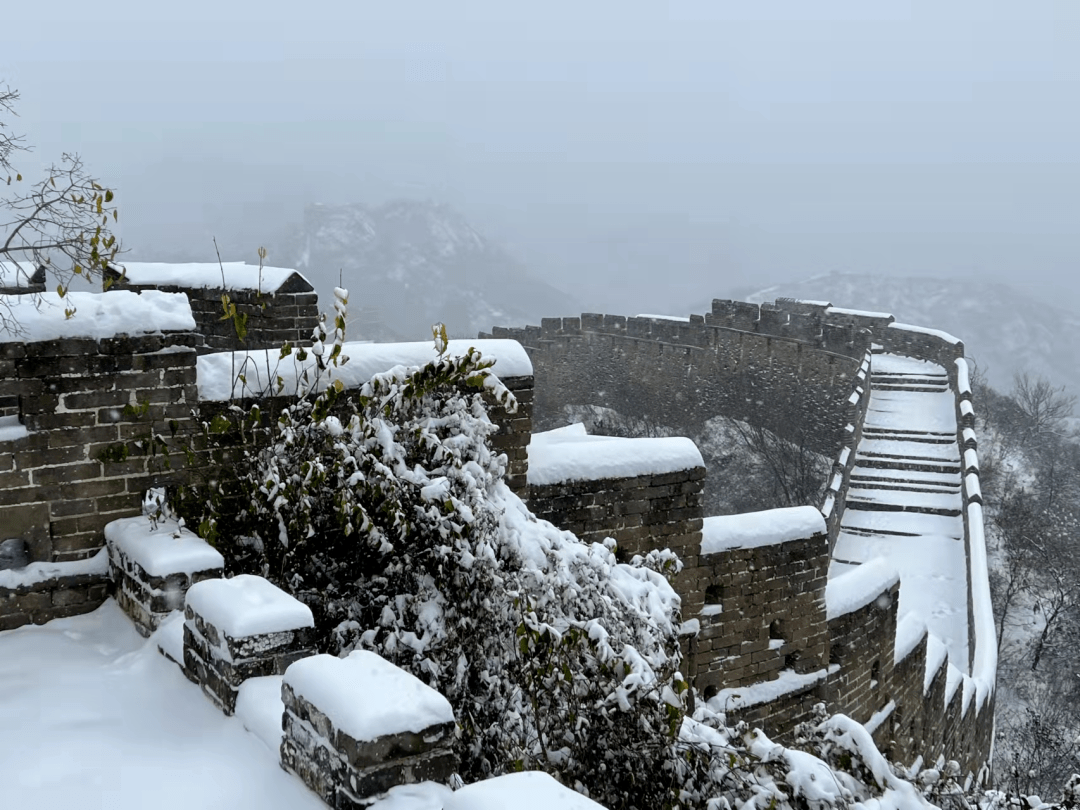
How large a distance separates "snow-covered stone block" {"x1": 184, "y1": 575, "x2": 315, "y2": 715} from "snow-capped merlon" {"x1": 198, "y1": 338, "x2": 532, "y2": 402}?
1452 mm

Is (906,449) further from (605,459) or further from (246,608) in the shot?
(246,608)

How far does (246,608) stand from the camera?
3855 millimetres

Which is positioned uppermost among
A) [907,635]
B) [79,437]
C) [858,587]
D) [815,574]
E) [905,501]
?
[79,437]

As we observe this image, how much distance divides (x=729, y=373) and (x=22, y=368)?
28.2m

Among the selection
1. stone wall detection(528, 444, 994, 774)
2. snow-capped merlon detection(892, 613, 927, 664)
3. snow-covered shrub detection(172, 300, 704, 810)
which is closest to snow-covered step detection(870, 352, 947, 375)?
snow-capped merlon detection(892, 613, 927, 664)

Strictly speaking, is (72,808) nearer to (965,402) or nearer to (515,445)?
(515,445)

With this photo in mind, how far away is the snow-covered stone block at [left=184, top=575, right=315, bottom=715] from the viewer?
3748 millimetres

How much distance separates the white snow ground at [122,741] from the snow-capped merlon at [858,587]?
6.25m

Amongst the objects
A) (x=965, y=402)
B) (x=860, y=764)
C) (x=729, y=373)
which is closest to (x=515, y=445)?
(x=860, y=764)

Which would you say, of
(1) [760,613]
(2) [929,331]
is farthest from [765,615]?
(2) [929,331]

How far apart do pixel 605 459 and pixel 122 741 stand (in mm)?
4120

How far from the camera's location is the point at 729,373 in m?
31.5

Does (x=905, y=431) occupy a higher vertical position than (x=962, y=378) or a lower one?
lower

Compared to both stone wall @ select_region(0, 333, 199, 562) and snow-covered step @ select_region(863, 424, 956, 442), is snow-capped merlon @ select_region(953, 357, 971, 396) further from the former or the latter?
stone wall @ select_region(0, 333, 199, 562)
